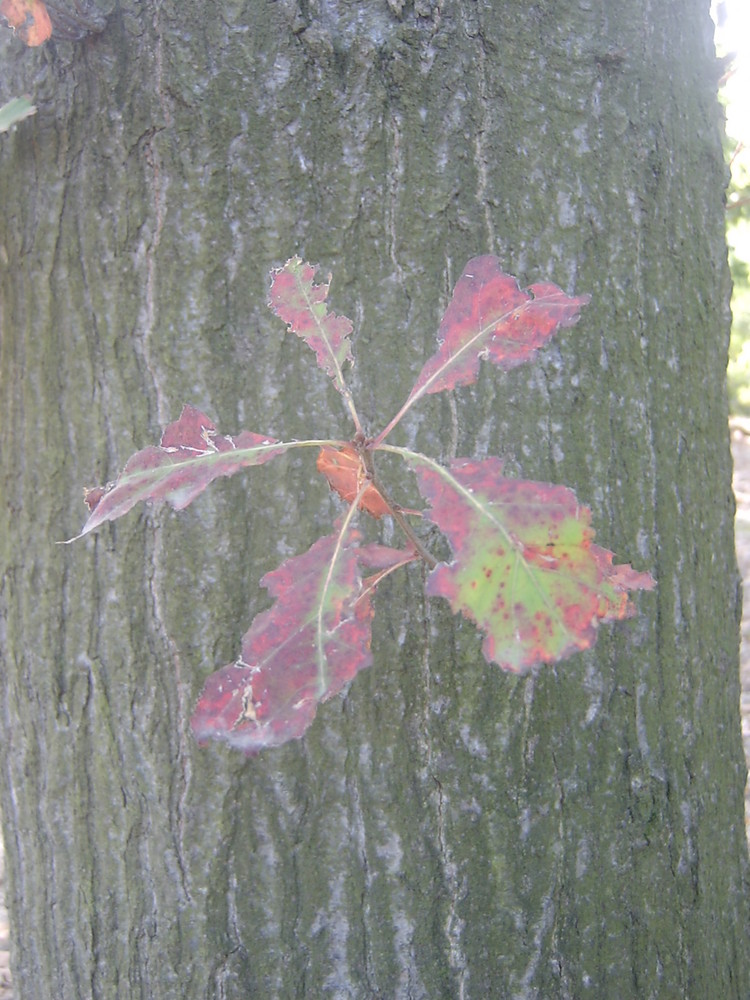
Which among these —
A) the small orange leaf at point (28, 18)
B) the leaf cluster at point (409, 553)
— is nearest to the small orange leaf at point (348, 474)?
the leaf cluster at point (409, 553)

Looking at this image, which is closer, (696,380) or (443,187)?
(443,187)

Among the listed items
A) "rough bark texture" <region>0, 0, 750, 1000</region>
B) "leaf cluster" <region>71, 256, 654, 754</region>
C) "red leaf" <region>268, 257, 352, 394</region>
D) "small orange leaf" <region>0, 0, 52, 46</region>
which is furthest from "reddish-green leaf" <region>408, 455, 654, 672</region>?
"small orange leaf" <region>0, 0, 52, 46</region>

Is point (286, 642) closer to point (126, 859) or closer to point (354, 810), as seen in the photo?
point (354, 810)

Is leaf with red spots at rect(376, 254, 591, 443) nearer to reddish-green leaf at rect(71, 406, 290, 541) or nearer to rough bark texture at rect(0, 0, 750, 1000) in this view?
reddish-green leaf at rect(71, 406, 290, 541)

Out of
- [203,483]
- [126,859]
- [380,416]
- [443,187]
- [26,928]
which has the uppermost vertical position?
[443,187]

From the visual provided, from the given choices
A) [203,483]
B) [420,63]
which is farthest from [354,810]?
[420,63]

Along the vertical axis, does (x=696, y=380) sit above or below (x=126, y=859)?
above

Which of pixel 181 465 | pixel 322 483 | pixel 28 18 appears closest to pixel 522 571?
pixel 181 465
